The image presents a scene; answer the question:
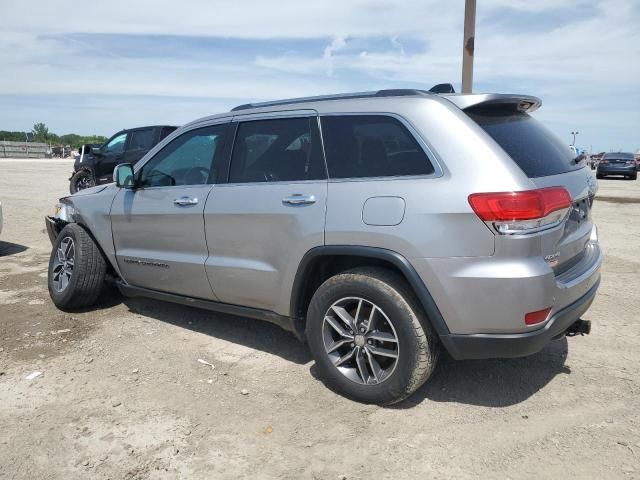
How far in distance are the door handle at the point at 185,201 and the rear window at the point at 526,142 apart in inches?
80.9

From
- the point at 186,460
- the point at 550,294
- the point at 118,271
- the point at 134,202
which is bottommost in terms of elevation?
the point at 186,460

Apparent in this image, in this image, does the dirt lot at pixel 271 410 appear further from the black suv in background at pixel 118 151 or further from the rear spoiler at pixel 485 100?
the black suv in background at pixel 118 151

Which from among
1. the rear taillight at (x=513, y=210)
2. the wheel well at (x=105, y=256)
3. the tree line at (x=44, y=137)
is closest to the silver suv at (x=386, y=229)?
the rear taillight at (x=513, y=210)

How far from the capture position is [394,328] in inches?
121

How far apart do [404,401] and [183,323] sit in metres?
2.27

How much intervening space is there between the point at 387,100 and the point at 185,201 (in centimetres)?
173

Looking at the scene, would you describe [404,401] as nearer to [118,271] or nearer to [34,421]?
[34,421]

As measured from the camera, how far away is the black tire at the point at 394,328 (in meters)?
3.04

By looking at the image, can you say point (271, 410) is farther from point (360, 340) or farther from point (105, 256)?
point (105, 256)

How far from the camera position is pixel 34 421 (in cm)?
313

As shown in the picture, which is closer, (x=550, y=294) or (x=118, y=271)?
(x=550, y=294)

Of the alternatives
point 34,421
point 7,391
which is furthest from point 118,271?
point 34,421

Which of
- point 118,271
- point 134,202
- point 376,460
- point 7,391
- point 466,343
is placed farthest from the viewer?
point 118,271

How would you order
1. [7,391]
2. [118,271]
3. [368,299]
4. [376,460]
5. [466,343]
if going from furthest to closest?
1. [118,271]
2. [7,391]
3. [368,299]
4. [466,343]
5. [376,460]
